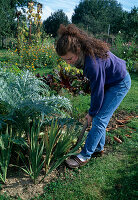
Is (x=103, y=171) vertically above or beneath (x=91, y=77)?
beneath

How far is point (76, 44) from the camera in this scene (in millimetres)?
1824

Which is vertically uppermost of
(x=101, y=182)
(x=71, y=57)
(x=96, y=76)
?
(x=71, y=57)

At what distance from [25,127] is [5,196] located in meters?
0.68

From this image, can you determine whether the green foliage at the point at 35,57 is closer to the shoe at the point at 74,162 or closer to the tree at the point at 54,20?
the shoe at the point at 74,162

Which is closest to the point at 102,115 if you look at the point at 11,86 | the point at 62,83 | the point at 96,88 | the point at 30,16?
the point at 96,88

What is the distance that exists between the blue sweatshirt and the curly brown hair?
0.23ft

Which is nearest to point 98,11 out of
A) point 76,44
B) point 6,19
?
point 6,19

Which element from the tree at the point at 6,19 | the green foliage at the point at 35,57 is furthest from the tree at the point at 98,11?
the green foliage at the point at 35,57

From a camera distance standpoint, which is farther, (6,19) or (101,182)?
(6,19)

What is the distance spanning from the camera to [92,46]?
1924 mm

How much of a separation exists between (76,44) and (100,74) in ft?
1.21

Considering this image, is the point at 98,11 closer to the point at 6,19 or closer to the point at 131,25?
the point at 131,25

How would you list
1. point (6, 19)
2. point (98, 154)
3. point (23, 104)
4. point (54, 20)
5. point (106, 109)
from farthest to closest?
point (54, 20), point (6, 19), point (98, 154), point (106, 109), point (23, 104)

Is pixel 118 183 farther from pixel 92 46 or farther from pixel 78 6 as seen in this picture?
pixel 78 6
